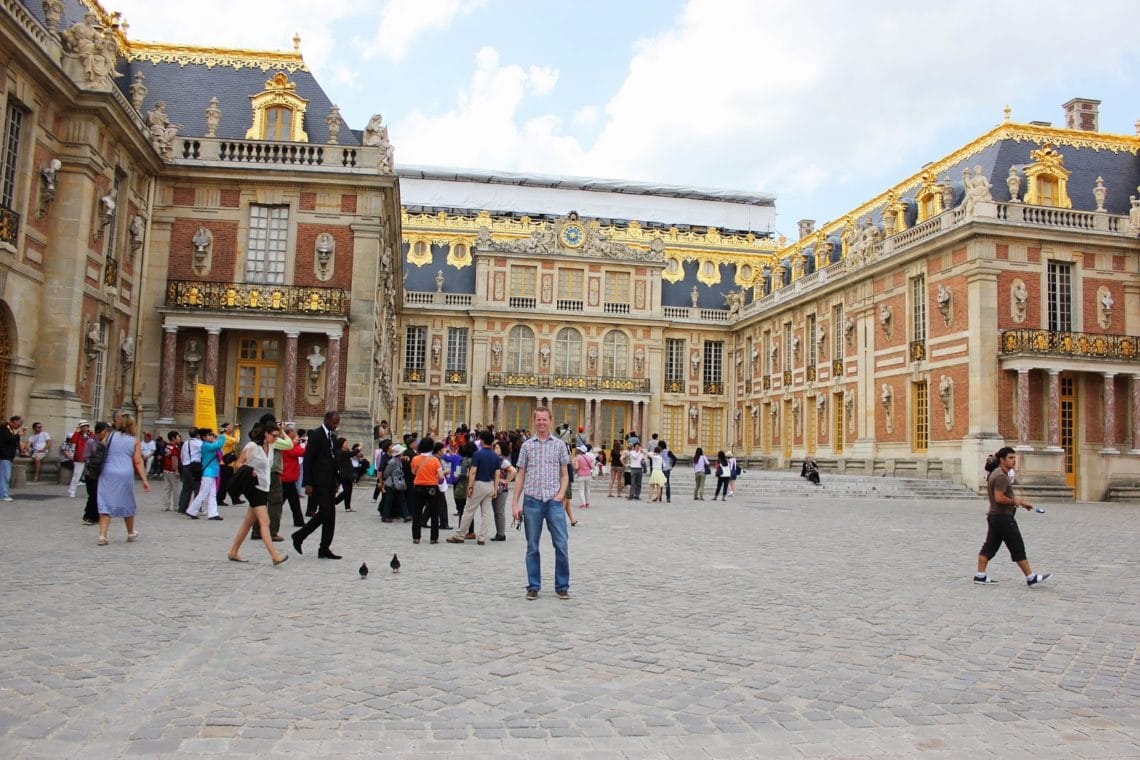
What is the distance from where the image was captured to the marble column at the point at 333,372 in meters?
21.5

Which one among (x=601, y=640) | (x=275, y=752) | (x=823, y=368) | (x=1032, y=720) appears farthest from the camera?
(x=823, y=368)

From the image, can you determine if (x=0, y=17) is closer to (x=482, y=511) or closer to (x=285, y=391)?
(x=285, y=391)

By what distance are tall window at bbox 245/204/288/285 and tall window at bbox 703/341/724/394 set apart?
28.3 meters

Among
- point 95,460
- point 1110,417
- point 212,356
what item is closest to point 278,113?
point 212,356

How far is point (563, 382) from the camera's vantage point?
44531mm

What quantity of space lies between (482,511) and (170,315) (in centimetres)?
1242

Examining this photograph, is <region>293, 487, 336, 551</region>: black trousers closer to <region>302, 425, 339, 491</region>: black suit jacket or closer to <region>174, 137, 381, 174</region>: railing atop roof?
<region>302, 425, 339, 491</region>: black suit jacket

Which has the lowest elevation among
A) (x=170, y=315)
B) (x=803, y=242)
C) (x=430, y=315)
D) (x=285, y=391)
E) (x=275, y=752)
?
(x=275, y=752)

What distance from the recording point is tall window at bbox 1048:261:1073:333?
27469 millimetres

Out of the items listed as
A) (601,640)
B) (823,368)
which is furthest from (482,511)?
(823,368)

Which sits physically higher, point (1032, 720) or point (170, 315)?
point (170, 315)

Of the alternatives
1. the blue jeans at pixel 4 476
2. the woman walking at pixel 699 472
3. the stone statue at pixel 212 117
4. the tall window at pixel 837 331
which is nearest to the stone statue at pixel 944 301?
the tall window at pixel 837 331

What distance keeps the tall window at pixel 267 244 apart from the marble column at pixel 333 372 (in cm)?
199

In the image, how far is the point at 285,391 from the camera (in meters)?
21.4
